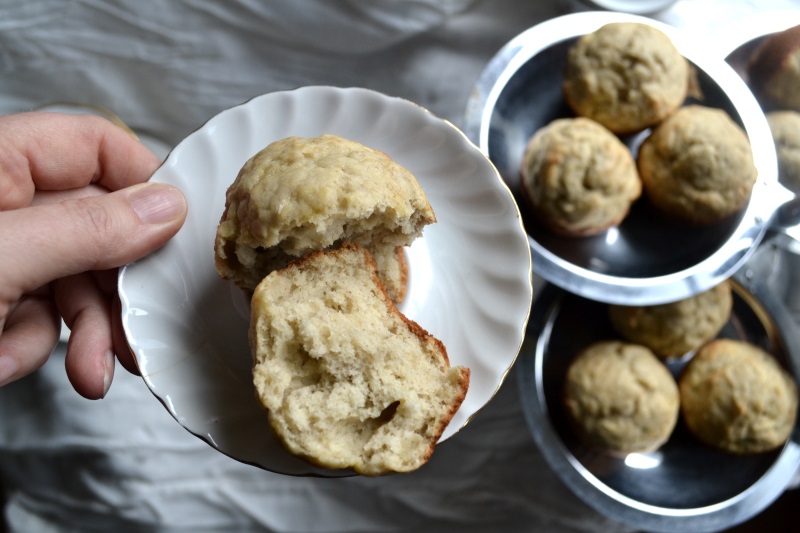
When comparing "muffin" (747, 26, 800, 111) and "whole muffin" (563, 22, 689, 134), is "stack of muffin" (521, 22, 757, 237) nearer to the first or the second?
"whole muffin" (563, 22, 689, 134)

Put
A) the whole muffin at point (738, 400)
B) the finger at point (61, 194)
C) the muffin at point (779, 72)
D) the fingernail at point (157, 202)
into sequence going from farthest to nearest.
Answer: the muffin at point (779, 72)
the whole muffin at point (738, 400)
the finger at point (61, 194)
the fingernail at point (157, 202)

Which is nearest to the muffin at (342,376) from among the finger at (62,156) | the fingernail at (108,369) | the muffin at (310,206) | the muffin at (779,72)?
the muffin at (310,206)

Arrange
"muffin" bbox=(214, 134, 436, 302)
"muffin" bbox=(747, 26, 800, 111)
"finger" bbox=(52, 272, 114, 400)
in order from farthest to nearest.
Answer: "muffin" bbox=(747, 26, 800, 111), "finger" bbox=(52, 272, 114, 400), "muffin" bbox=(214, 134, 436, 302)

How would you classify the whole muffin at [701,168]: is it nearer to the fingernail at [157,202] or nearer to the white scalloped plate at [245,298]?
the white scalloped plate at [245,298]

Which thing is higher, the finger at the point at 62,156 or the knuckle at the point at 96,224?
the knuckle at the point at 96,224

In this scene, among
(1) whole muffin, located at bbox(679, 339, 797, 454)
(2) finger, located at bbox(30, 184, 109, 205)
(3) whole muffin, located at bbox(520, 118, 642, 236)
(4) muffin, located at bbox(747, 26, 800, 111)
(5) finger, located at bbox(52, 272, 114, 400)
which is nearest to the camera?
(5) finger, located at bbox(52, 272, 114, 400)

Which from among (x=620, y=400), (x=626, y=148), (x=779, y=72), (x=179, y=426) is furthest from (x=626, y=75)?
(x=179, y=426)

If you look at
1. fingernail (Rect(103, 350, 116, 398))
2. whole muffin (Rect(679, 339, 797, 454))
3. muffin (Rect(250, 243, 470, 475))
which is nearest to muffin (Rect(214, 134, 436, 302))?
muffin (Rect(250, 243, 470, 475))

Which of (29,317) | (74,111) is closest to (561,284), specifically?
(29,317)

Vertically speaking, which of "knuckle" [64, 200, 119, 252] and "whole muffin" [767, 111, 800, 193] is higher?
"knuckle" [64, 200, 119, 252]
